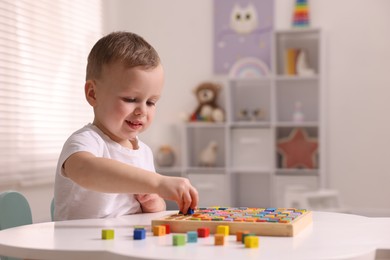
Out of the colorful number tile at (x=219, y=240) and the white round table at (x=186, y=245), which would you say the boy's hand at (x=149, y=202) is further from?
the colorful number tile at (x=219, y=240)

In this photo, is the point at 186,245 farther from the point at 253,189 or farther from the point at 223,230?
the point at 253,189

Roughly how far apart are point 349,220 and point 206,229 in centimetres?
36

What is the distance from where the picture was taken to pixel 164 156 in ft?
16.9

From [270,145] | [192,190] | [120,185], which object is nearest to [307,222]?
[192,190]

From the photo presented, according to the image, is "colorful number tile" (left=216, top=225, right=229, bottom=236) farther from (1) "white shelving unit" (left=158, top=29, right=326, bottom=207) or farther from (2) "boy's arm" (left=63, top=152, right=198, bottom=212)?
(1) "white shelving unit" (left=158, top=29, right=326, bottom=207)

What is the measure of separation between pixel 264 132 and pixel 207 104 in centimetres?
56

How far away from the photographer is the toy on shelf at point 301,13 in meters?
4.86

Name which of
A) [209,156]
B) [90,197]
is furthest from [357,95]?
[90,197]

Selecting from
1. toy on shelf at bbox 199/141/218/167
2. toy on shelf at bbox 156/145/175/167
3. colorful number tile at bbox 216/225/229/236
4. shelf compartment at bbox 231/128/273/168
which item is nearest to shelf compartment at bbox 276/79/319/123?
shelf compartment at bbox 231/128/273/168

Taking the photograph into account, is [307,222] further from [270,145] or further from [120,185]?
[270,145]

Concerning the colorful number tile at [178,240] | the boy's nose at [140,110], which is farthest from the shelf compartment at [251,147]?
the colorful number tile at [178,240]

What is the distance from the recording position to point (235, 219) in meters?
1.02

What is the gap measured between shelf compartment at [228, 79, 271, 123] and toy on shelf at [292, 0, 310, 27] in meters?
0.56

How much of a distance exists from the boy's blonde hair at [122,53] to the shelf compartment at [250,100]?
3.77 meters
